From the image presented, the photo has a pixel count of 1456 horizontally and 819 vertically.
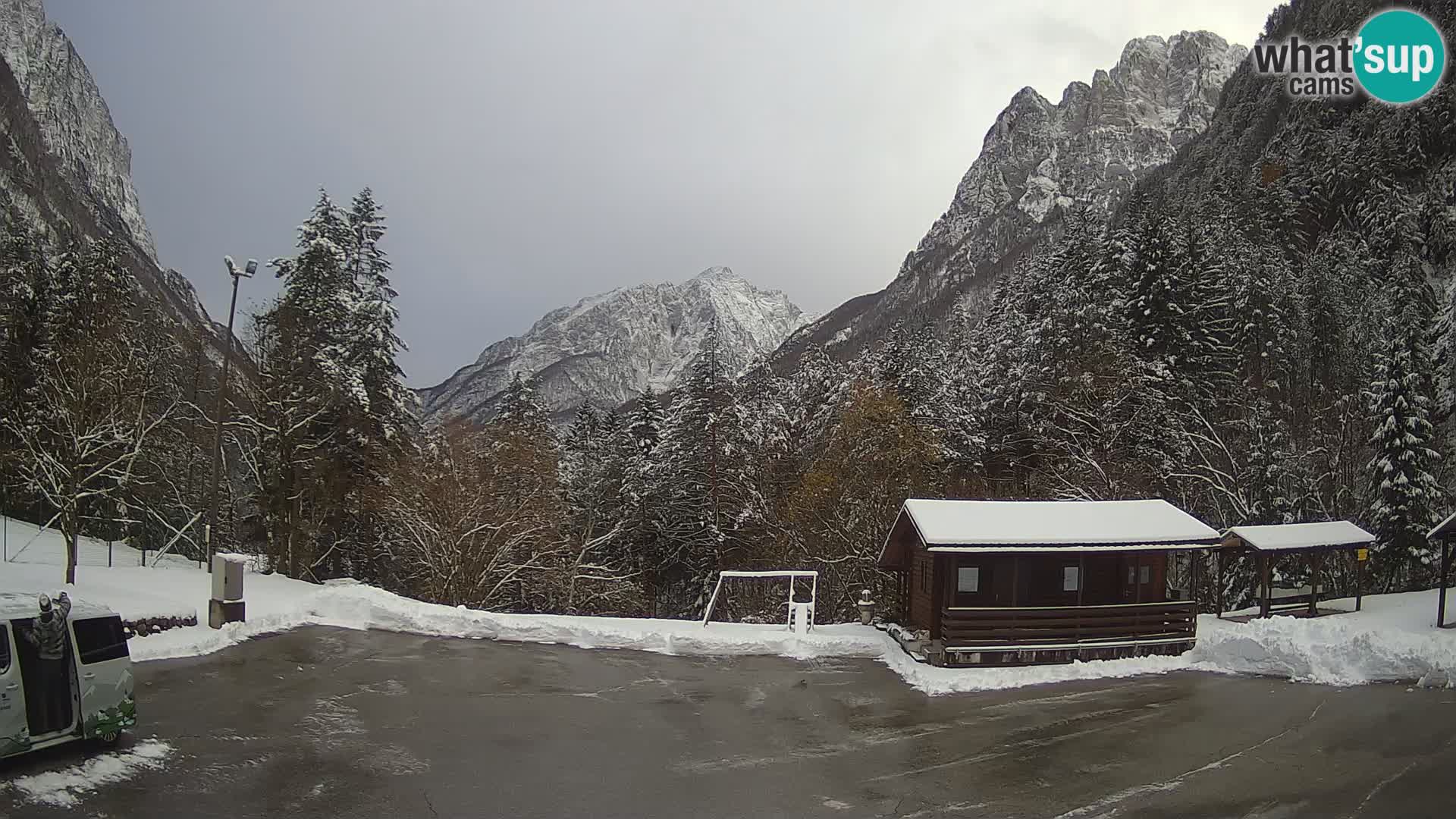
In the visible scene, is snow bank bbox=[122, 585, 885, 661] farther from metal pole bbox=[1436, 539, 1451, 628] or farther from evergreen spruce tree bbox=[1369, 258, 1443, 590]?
evergreen spruce tree bbox=[1369, 258, 1443, 590]

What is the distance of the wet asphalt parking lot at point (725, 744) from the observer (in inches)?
349

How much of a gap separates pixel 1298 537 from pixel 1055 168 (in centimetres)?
17674

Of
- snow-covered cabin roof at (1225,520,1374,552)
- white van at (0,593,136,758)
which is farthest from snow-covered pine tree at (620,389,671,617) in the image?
white van at (0,593,136,758)

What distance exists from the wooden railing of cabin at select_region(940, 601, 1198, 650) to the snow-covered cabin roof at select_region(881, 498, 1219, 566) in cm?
133

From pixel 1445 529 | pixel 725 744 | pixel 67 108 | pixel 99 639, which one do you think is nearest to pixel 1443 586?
pixel 1445 529

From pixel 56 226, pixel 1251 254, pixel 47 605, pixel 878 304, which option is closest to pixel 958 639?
pixel 47 605

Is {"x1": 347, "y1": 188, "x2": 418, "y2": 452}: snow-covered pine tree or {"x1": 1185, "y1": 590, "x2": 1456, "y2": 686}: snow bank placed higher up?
{"x1": 347, "y1": 188, "x2": 418, "y2": 452}: snow-covered pine tree

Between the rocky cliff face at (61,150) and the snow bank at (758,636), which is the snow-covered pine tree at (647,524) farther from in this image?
the rocky cliff face at (61,150)

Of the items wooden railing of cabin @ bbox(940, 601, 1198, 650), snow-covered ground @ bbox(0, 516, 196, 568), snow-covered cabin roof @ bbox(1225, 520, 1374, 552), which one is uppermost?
snow-covered cabin roof @ bbox(1225, 520, 1374, 552)

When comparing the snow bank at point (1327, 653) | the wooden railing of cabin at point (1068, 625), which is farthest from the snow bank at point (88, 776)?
the snow bank at point (1327, 653)

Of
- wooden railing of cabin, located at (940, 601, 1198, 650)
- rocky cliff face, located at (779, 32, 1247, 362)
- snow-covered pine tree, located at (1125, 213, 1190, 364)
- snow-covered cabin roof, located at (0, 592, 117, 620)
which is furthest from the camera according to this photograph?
rocky cliff face, located at (779, 32, 1247, 362)

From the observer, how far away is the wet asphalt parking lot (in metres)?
8.87

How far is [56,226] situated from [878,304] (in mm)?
127971

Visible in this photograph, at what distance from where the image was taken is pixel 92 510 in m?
34.3
